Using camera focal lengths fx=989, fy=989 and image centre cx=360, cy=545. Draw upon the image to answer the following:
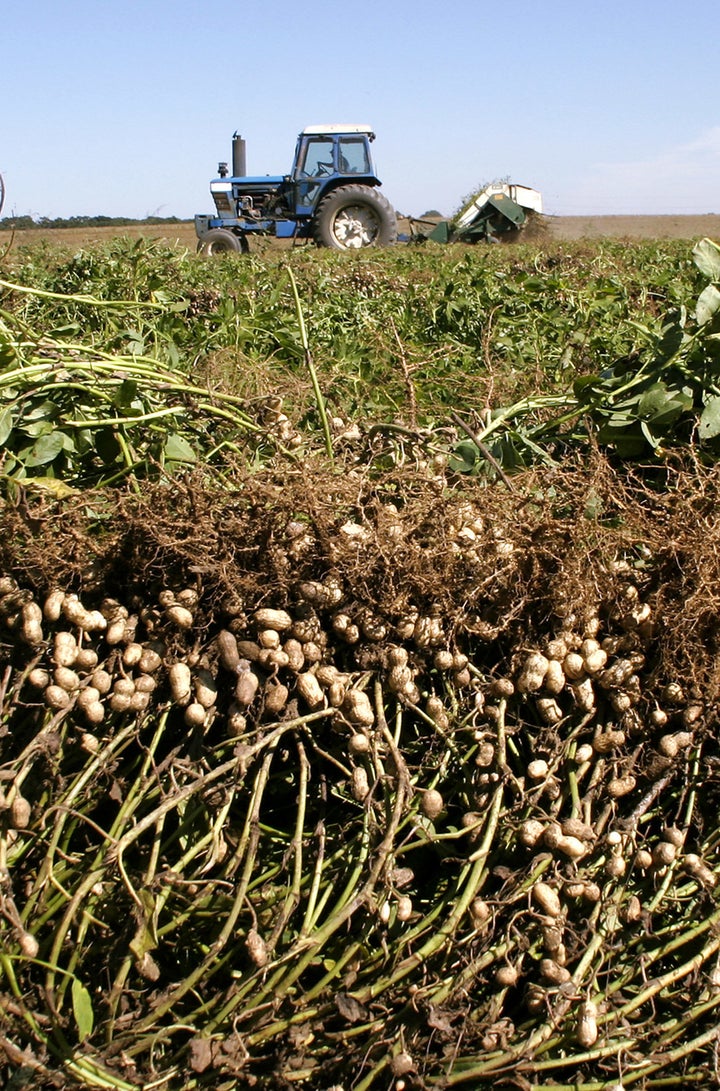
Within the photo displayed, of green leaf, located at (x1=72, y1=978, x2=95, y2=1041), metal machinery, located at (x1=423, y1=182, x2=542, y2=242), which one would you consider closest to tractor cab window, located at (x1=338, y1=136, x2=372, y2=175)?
metal machinery, located at (x1=423, y1=182, x2=542, y2=242)

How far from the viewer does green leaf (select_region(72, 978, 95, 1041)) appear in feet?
4.09

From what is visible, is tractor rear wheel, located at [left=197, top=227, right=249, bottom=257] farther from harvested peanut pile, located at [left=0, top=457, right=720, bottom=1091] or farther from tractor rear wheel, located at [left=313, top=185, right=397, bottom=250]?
harvested peanut pile, located at [left=0, top=457, right=720, bottom=1091]

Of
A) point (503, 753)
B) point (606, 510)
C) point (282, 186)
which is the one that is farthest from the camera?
point (282, 186)

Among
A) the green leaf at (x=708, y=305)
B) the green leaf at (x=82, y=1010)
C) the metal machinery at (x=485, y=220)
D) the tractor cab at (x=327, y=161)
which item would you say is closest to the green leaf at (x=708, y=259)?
the green leaf at (x=708, y=305)

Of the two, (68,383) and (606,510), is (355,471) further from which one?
(68,383)

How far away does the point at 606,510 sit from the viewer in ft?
5.24

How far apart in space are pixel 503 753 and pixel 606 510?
0.44m

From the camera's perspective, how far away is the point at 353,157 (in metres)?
14.6

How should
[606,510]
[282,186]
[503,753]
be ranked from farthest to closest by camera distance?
[282,186], [606,510], [503,753]

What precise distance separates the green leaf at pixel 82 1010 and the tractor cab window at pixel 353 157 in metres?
14.5

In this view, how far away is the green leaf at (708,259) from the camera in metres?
1.97

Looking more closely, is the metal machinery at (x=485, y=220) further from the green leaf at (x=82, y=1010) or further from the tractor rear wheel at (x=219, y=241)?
the green leaf at (x=82, y=1010)

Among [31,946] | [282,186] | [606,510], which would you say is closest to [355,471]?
[606,510]

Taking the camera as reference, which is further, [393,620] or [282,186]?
[282,186]
